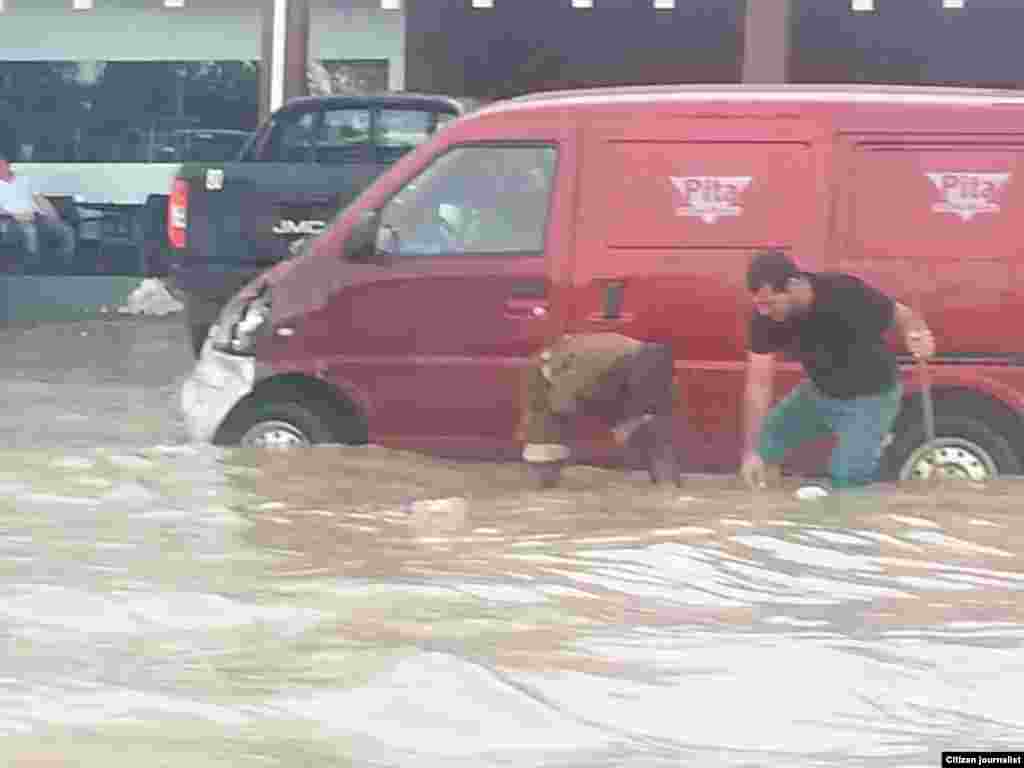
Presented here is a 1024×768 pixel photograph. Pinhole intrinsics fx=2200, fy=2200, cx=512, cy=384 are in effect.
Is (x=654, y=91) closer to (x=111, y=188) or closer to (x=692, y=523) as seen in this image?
(x=692, y=523)

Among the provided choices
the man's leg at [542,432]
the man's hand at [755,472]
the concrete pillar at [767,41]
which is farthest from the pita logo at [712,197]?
the concrete pillar at [767,41]

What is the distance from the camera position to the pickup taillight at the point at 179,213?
13.7 metres

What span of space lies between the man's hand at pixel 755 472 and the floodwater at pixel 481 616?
0.11 m

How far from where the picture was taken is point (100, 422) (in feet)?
42.7

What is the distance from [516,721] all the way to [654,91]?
4.82m

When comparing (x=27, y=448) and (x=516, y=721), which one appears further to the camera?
(x=27, y=448)

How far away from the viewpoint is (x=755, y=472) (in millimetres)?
9211

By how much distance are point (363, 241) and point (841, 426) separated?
231 centimetres

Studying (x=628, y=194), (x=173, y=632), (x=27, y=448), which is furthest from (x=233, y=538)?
(x=27, y=448)

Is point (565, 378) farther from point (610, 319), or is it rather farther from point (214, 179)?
point (214, 179)

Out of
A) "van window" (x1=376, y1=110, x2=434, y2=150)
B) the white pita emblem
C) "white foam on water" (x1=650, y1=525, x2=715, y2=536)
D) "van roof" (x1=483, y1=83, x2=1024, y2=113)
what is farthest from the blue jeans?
"van window" (x1=376, y1=110, x2=434, y2=150)

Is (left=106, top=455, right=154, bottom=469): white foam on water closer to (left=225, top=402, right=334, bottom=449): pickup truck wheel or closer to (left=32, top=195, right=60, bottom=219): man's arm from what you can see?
(left=225, top=402, right=334, bottom=449): pickup truck wheel

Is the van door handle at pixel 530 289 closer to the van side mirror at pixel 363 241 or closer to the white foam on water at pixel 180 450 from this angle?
the van side mirror at pixel 363 241

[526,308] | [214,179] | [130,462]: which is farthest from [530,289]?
[214,179]
